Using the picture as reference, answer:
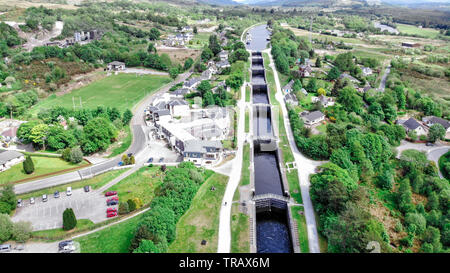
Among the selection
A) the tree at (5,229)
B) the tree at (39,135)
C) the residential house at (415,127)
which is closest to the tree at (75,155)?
the tree at (39,135)

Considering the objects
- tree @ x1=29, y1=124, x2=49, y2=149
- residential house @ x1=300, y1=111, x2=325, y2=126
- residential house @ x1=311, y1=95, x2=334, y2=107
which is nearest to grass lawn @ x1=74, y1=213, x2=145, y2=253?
tree @ x1=29, y1=124, x2=49, y2=149

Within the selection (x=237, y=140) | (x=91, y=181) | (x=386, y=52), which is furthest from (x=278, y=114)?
(x=386, y=52)

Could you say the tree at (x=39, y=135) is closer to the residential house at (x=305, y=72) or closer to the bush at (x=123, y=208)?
the bush at (x=123, y=208)

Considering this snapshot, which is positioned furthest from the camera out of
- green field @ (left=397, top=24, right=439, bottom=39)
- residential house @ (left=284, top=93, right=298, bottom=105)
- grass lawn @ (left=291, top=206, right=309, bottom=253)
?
green field @ (left=397, top=24, right=439, bottom=39)

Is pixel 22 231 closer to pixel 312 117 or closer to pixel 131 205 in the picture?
pixel 131 205

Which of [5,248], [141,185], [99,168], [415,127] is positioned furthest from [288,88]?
[5,248]

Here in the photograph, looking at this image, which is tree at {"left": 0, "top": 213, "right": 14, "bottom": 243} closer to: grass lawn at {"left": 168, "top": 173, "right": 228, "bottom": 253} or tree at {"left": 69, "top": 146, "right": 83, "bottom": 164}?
tree at {"left": 69, "top": 146, "right": 83, "bottom": 164}
